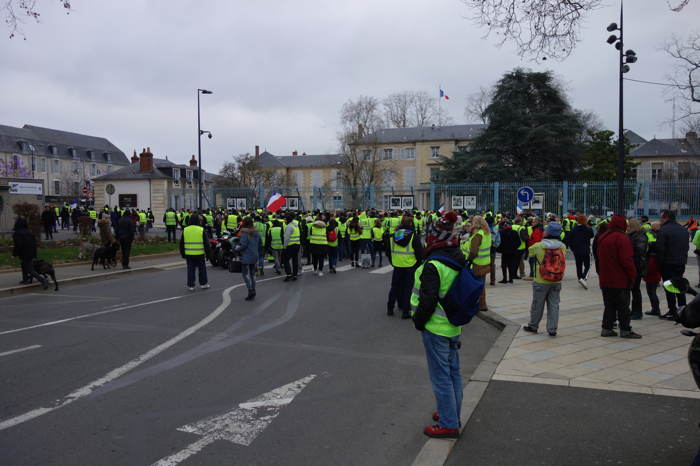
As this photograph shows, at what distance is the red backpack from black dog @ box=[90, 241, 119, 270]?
1362 cm

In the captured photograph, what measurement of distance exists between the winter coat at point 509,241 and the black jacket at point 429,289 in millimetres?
10474

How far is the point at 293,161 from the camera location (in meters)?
81.8

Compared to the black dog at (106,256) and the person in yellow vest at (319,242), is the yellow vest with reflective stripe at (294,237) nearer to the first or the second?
the person in yellow vest at (319,242)

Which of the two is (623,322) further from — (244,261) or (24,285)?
(24,285)

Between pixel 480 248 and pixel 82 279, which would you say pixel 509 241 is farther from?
pixel 82 279

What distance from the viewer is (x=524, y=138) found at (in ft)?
140

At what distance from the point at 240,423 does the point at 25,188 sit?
2908cm

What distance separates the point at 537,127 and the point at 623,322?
1468 inches

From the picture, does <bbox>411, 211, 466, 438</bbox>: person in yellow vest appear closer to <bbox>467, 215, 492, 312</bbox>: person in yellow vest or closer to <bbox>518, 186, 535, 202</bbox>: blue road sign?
<bbox>467, 215, 492, 312</bbox>: person in yellow vest

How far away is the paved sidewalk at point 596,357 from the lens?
5922mm

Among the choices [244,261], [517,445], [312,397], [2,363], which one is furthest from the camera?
[244,261]

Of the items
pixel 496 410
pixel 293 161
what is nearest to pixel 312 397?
pixel 496 410

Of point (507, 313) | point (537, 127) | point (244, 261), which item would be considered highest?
point (537, 127)

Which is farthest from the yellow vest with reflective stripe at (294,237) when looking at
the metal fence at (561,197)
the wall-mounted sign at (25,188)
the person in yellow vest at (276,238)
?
the wall-mounted sign at (25,188)
